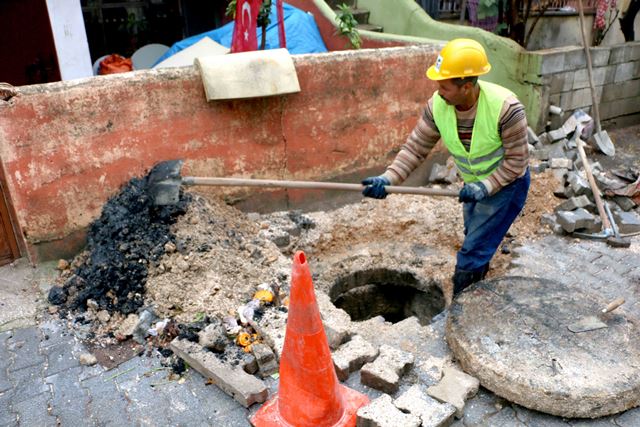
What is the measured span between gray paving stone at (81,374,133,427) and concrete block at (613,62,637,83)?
8.03 m

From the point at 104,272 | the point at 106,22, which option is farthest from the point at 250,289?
the point at 106,22

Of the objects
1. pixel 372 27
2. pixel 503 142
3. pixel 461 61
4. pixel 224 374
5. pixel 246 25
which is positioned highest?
pixel 246 25

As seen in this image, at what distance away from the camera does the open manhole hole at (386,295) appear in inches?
190

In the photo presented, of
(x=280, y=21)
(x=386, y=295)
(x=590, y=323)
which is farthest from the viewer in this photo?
(x=280, y=21)

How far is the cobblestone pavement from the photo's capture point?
2891 mm

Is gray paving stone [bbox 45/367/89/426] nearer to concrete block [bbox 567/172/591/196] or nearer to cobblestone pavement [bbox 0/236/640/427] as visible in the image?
cobblestone pavement [bbox 0/236/640/427]

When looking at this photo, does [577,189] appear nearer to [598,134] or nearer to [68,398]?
[598,134]

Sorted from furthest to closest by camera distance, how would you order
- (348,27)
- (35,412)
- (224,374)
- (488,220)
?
(348,27), (488,220), (224,374), (35,412)

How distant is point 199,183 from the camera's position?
12.3ft

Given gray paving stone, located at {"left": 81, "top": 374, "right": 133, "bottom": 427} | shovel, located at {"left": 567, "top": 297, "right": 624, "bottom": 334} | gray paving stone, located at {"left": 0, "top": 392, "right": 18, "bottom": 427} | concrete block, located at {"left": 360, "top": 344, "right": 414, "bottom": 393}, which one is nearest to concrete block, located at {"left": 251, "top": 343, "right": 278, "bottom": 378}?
concrete block, located at {"left": 360, "top": 344, "right": 414, "bottom": 393}

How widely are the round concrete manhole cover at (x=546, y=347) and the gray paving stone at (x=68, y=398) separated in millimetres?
2291

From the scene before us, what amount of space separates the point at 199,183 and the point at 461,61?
2000 mm

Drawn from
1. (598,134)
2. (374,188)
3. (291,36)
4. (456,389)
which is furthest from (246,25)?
(598,134)

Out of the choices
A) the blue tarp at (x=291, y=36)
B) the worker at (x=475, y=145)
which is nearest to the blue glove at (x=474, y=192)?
the worker at (x=475, y=145)
